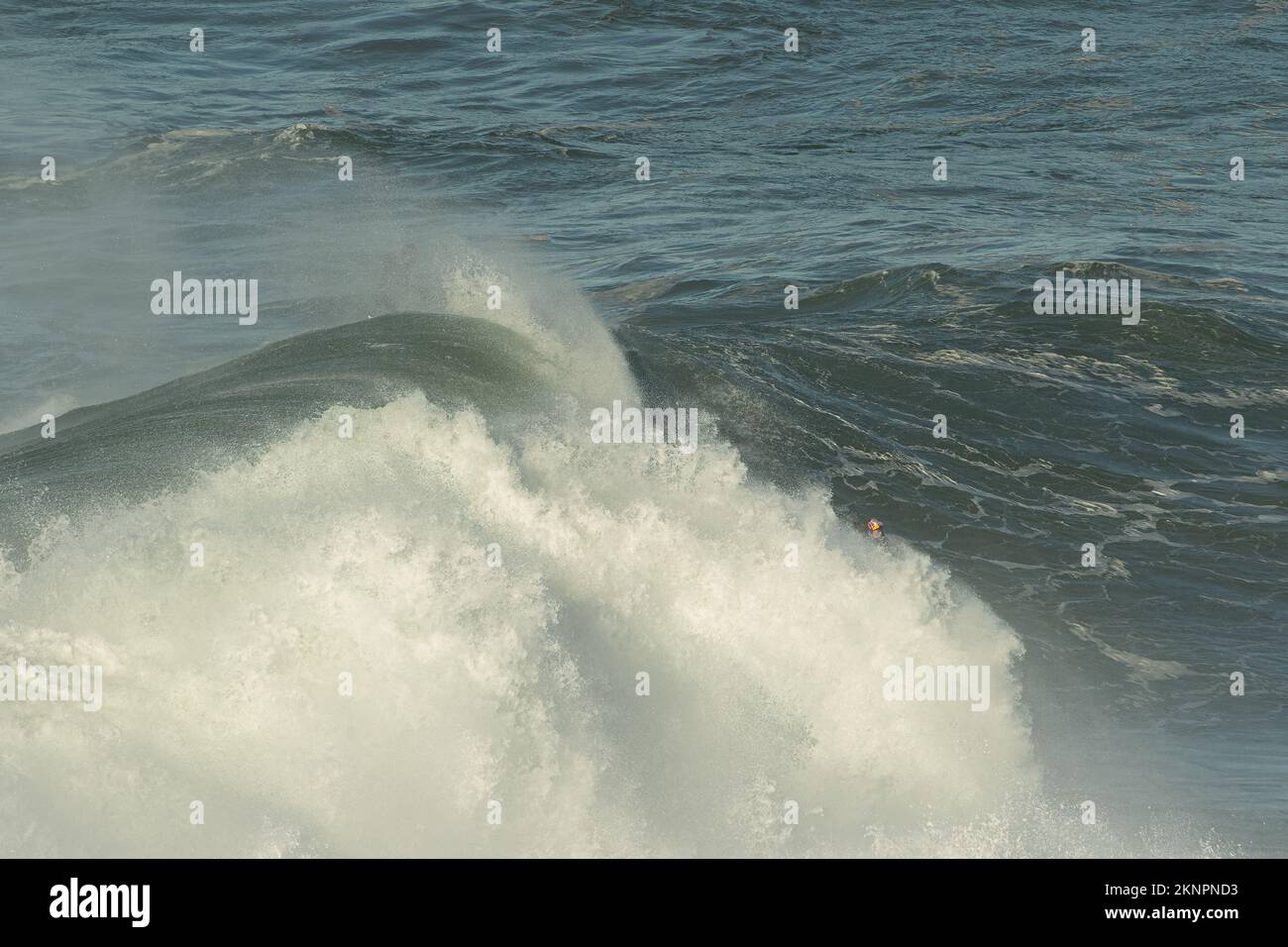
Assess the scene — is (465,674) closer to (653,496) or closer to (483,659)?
(483,659)

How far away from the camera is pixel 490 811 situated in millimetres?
8336

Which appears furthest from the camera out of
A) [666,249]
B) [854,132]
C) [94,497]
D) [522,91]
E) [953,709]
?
[522,91]

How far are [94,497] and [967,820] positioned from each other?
6.76 m

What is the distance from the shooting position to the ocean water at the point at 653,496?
8477mm

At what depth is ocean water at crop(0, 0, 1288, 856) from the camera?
27.8ft

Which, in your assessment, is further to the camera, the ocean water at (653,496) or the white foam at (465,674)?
the ocean water at (653,496)

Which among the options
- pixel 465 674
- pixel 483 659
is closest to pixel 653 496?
pixel 483 659

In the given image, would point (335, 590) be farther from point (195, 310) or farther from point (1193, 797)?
point (195, 310)

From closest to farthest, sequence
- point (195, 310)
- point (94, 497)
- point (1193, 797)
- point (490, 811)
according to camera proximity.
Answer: point (490, 811) < point (1193, 797) < point (94, 497) < point (195, 310)

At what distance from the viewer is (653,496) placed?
1089 centimetres

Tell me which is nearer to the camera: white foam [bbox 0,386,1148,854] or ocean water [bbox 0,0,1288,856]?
white foam [bbox 0,386,1148,854]

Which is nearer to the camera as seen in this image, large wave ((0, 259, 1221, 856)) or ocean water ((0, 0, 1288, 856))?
large wave ((0, 259, 1221, 856))

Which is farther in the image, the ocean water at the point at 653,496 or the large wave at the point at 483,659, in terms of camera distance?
the ocean water at the point at 653,496

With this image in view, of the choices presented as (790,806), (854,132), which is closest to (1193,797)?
(790,806)
